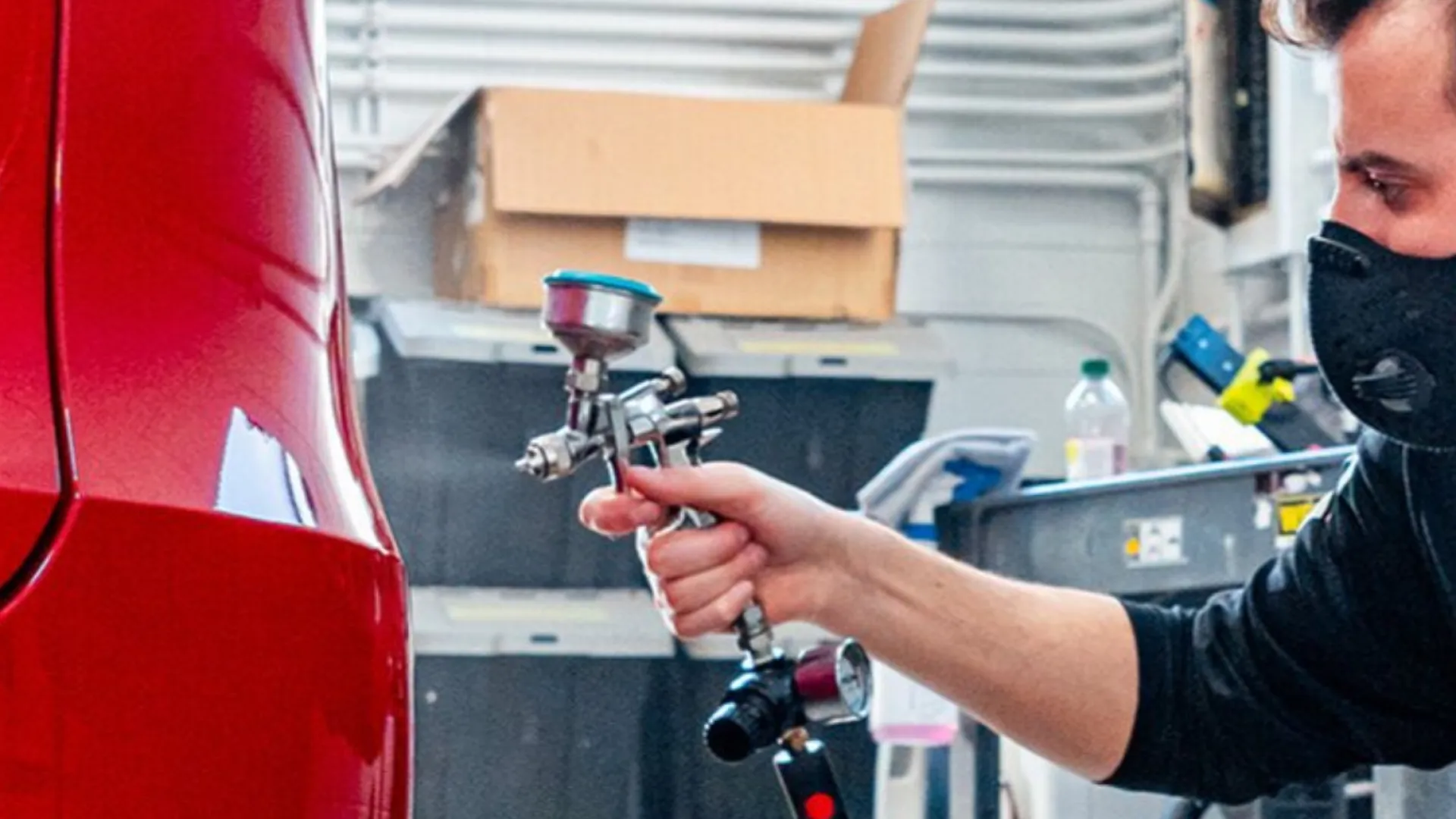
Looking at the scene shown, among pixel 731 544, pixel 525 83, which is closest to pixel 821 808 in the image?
pixel 731 544

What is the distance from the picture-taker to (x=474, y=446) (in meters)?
3.36

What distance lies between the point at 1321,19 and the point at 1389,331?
8.3 inches

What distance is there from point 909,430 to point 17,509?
296 centimetres

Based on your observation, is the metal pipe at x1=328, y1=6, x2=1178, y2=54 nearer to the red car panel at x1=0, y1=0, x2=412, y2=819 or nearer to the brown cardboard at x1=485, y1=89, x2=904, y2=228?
the brown cardboard at x1=485, y1=89, x2=904, y2=228

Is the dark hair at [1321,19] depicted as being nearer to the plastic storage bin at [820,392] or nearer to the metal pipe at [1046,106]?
the plastic storage bin at [820,392]

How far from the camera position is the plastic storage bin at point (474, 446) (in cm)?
332

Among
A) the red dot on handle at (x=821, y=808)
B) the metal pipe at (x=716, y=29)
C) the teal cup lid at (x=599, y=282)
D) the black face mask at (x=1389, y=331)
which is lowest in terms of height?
the red dot on handle at (x=821, y=808)

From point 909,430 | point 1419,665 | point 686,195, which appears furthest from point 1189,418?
point 1419,665

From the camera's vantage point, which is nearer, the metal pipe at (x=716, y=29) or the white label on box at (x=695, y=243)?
the white label on box at (x=695, y=243)

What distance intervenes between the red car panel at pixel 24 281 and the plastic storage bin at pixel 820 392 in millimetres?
2756

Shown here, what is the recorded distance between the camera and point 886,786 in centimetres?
321

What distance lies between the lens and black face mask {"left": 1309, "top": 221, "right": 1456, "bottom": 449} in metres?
1.40

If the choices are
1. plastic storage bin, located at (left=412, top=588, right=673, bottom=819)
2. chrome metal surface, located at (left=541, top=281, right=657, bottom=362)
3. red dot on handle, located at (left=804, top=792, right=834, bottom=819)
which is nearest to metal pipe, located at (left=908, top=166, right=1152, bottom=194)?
plastic storage bin, located at (left=412, top=588, right=673, bottom=819)

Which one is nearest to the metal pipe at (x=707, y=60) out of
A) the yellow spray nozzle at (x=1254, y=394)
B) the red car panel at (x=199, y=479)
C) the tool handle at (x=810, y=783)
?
the yellow spray nozzle at (x=1254, y=394)
